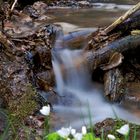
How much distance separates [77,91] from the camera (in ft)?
23.3

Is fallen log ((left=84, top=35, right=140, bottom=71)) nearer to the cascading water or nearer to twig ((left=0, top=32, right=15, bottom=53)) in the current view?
the cascading water

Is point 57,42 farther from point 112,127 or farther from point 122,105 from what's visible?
point 112,127

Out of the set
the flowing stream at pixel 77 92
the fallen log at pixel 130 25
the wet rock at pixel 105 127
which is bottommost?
the flowing stream at pixel 77 92

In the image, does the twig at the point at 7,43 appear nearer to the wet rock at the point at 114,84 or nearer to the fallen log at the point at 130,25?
the wet rock at the point at 114,84

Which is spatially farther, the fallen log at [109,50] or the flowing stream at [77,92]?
the fallen log at [109,50]

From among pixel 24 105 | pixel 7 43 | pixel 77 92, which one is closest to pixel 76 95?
pixel 77 92

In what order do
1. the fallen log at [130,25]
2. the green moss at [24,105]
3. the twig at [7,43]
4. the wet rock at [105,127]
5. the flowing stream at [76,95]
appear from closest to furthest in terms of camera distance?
the wet rock at [105,127], the green moss at [24,105], the flowing stream at [76,95], the twig at [7,43], the fallen log at [130,25]

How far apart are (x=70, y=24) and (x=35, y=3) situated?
107 inches

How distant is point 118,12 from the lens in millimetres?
11461

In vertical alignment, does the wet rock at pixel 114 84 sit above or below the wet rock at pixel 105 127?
below

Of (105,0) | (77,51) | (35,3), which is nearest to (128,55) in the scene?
(77,51)

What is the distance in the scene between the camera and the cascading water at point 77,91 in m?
6.12

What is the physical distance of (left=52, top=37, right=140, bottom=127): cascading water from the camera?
241 inches

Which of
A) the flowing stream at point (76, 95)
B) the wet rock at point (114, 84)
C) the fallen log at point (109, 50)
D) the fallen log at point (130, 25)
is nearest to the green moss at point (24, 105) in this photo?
the flowing stream at point (76, 95)
